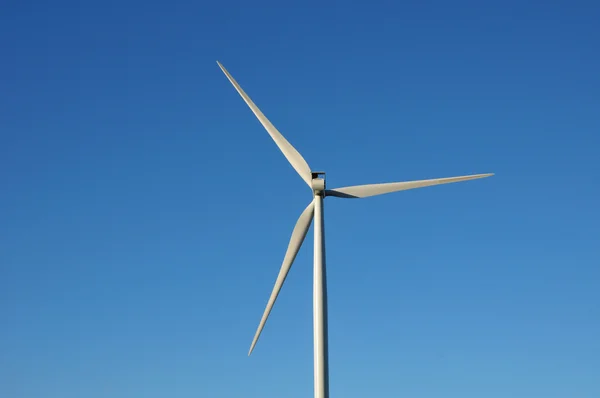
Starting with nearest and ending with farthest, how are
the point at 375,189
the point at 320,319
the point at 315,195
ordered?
the point at 320,319
the point at 315,195
the point at 375,189

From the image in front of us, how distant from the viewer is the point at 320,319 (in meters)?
34.8

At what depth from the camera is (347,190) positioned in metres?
40.4

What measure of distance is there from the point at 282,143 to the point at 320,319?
427 inches

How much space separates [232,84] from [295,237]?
8925 mm

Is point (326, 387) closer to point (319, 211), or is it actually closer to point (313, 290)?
point (313, 290)

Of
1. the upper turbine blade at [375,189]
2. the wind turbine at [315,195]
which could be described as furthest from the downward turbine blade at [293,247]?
the upper turbine blade at [375,189]

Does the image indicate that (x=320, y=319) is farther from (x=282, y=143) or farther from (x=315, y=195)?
(x=282, y=143)

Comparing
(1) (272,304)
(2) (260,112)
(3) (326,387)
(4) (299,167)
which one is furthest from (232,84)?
(3) (326,387)

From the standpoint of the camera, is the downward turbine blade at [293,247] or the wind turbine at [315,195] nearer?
the wind turbine at [315,195]

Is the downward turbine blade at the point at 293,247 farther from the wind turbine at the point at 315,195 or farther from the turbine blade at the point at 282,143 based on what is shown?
the turbine blade at the point at 282,143

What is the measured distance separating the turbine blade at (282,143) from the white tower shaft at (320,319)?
4.08m

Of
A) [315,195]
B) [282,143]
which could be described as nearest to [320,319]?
[315,195]

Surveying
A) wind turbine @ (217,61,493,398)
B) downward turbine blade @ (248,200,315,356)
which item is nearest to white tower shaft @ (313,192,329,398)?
wind turbine @ (217,61,493,398)

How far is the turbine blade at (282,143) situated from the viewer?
A: 40.2 meters
